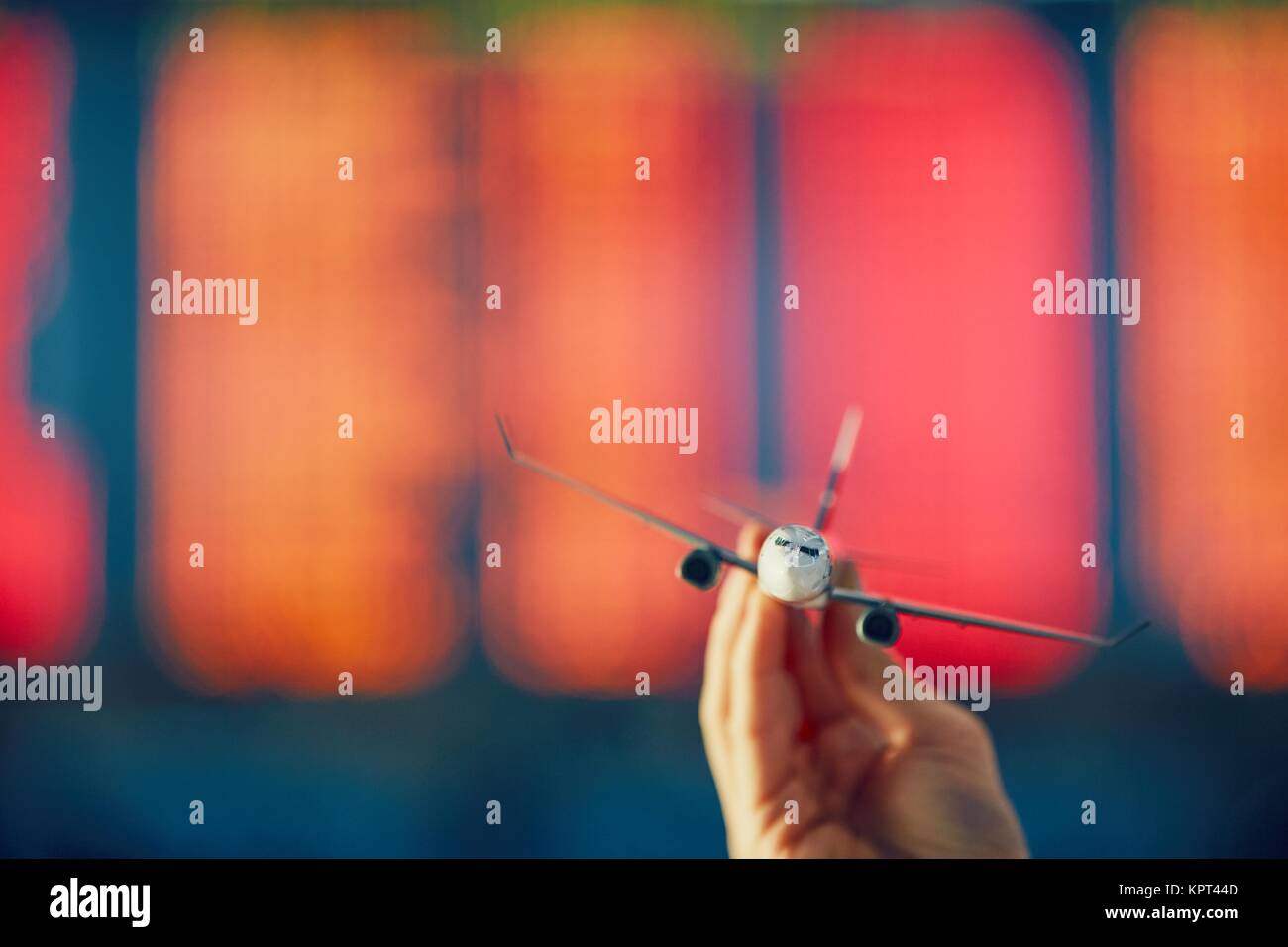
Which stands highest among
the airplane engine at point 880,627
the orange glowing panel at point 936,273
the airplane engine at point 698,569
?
the orange glowing panel at point 936,273

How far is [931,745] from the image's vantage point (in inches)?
236

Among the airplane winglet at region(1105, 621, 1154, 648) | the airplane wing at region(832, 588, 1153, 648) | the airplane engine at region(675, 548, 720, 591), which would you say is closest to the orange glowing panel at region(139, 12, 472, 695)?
the airplane engine at region(675, 548, 720, 591)

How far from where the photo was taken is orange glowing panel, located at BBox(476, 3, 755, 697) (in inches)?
246

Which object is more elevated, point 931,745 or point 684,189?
point 684,189

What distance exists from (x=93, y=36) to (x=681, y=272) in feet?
10.6

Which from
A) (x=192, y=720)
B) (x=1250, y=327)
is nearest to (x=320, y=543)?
(x=192, y=720)

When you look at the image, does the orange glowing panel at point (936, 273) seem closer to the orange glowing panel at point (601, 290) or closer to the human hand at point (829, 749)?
the orange glowing panel at point (601, 290)

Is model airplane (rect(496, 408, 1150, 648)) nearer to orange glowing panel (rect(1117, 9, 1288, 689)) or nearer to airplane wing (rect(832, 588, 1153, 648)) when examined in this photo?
airplane wing (rect(832, 588, 1153, 648))

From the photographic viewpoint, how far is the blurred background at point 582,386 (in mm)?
6207

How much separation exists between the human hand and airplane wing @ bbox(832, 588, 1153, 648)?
0.51ft

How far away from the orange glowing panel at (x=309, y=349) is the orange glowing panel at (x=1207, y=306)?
3.41m

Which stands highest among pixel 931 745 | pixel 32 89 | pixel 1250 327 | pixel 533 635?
pixel 32 89

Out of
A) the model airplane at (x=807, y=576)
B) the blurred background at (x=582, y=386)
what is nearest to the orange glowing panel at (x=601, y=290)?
the blurred background at (x=582, y=386)
